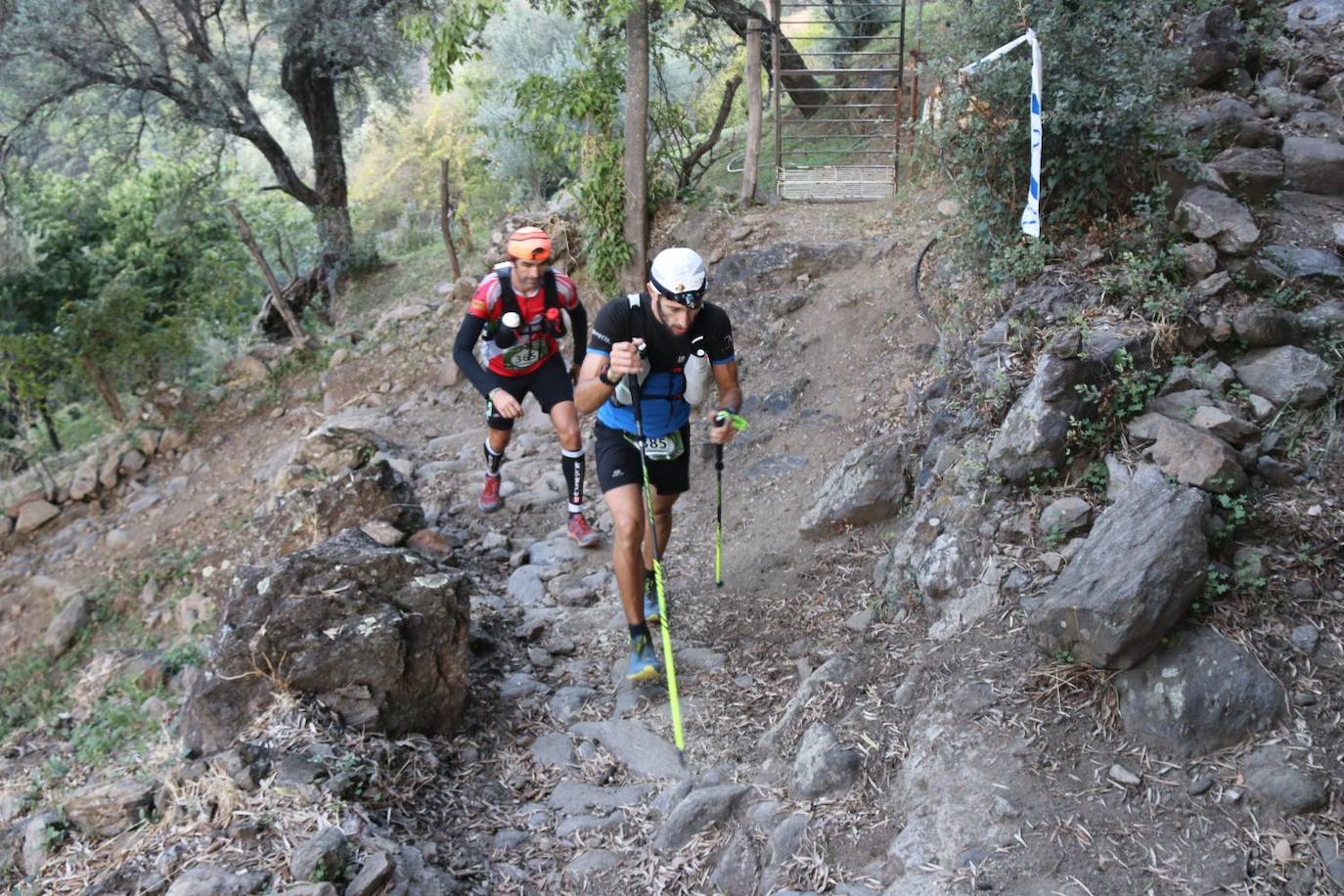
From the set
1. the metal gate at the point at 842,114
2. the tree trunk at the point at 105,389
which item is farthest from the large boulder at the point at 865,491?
the tree trunk at the point at 105,389

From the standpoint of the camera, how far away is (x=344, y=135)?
17234 mm

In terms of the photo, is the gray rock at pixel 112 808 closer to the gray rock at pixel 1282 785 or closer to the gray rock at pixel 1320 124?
the gray rock at pixel 1282 785

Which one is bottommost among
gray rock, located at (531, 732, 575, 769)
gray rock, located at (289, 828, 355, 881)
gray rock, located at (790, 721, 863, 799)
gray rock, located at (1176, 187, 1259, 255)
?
gray rock, located at (531, 732, 575, 769)

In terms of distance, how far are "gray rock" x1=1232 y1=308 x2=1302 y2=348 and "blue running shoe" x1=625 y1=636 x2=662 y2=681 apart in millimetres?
3461

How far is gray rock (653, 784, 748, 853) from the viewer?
4.12 m

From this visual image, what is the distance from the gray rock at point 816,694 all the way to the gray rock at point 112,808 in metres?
2.80

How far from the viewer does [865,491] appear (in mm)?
6266

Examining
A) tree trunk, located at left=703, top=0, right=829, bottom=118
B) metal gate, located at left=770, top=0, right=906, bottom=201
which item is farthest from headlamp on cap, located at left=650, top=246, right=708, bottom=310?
tree trunk, located at left=703, top=0, right=829, bottom=118

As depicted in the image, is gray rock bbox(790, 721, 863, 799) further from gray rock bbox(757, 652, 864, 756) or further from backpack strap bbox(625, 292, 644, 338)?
backpack strap bbox(625, 292, 644, 338)

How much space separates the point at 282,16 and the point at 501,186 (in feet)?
17.1

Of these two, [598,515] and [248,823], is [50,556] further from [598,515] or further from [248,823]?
[248,823]

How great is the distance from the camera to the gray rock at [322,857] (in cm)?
360

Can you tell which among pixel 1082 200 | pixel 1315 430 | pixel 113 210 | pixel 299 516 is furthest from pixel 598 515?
pixel 113 210

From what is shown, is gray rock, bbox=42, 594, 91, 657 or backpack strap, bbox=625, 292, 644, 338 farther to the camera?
gray rock, bbox=42, 594, 91, 657
